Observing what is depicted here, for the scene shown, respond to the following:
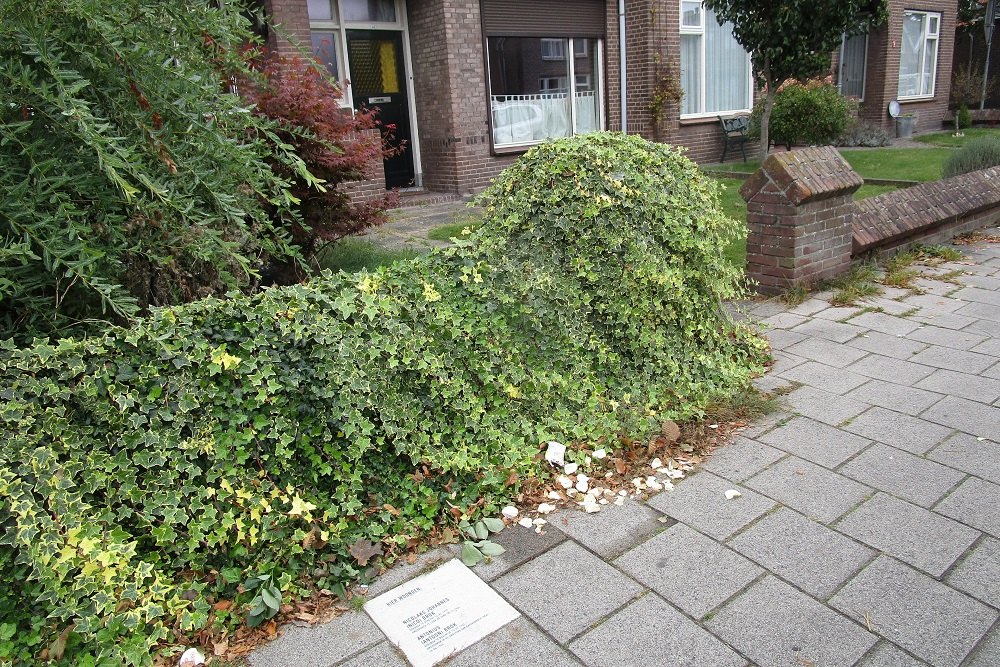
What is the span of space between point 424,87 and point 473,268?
8.53 m

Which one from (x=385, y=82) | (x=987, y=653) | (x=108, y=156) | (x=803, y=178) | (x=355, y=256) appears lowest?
(x=987, y=653)

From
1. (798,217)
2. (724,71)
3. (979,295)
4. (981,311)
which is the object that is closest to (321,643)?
(798,217)

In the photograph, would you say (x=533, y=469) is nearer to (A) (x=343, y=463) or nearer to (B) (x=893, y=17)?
(A) (x=343, y=463)

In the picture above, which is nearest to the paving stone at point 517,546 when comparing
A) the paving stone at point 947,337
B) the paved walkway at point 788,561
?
the paved walkway at point 788,561

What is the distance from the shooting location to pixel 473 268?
3.57 metres

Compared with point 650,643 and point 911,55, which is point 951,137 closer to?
point 911,55

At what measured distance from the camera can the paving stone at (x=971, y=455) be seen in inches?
130

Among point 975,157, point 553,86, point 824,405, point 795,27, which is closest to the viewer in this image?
point 824,405

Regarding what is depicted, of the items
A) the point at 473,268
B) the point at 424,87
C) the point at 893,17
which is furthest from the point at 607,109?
Result: the point at 473,268

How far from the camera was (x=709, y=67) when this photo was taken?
1502 cm

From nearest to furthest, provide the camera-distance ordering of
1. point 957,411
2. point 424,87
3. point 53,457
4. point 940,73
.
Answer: point 53,457, point 957,411, point 424,87, point 940,73

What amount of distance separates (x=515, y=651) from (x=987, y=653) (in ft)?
4.71

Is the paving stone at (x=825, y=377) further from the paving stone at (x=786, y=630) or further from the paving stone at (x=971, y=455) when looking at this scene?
the paving stone at (x=786, y=630)

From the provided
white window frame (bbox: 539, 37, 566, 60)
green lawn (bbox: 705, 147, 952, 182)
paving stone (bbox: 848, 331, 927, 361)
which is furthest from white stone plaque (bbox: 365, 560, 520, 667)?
white window frame (bbox: 539, 37, 566, 60)
